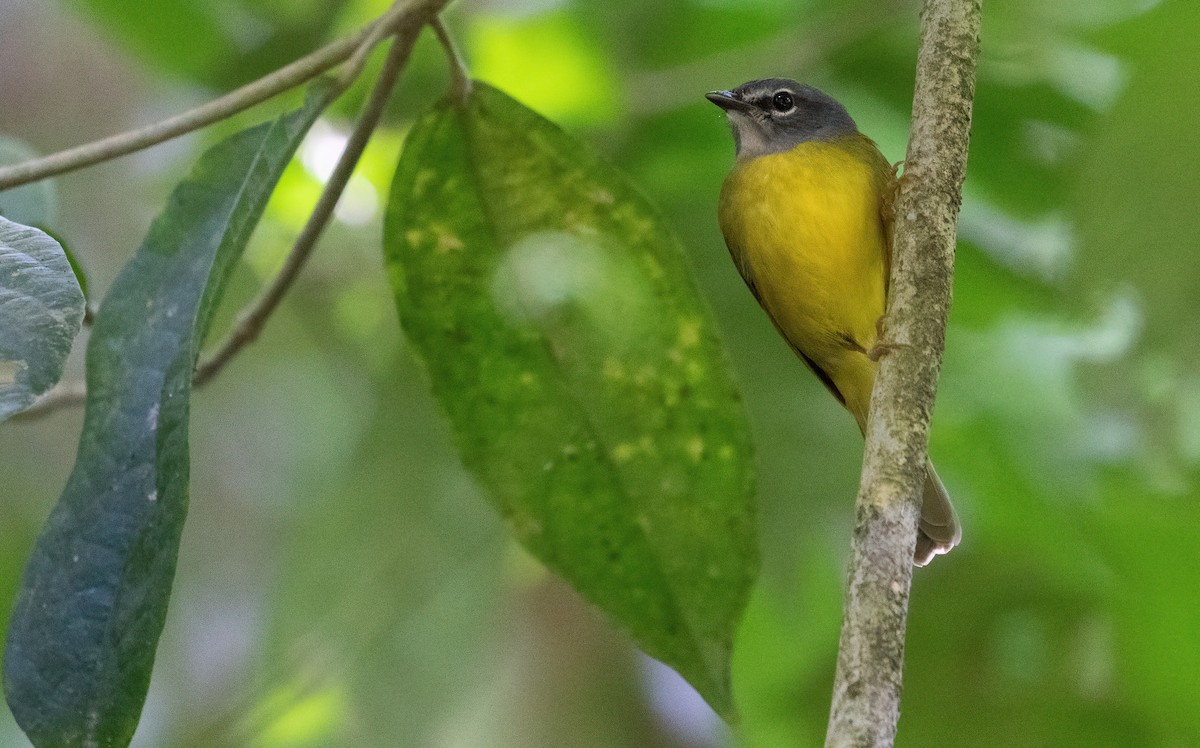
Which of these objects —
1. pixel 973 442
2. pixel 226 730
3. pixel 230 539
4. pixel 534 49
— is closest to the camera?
pixel 973 442

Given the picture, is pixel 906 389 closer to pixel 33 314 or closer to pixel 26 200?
pixel 33 314

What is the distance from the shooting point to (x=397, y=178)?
1976 mm

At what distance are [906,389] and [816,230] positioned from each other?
4.39 feet

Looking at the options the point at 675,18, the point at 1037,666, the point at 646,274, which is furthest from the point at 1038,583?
the point at 675,18

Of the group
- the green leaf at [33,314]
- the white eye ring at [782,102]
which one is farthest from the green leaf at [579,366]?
the white eye ring at [782,102]

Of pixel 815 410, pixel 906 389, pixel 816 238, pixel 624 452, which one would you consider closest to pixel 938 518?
pixel 815 410

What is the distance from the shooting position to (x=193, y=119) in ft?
5.23

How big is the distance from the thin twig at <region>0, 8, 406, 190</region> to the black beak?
123 cm

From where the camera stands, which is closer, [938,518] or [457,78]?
[457,78]

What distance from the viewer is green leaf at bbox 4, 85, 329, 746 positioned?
1.30 meters

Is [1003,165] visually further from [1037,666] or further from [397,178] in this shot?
[397,178]

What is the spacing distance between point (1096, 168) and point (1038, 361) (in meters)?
0.89

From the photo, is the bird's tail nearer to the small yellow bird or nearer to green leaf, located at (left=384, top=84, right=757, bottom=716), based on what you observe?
the small yellow bird

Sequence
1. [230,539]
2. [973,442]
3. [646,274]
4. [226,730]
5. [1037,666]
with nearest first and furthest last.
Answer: [646,274] → [1037,666] → [973,442] → [226,730] → [230,539]
